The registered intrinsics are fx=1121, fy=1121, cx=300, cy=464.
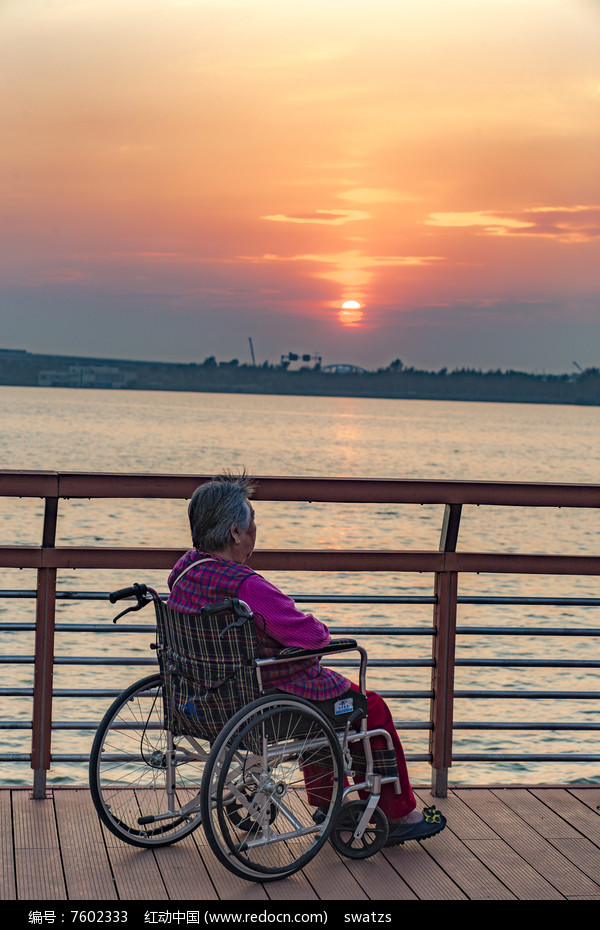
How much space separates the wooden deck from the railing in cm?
23

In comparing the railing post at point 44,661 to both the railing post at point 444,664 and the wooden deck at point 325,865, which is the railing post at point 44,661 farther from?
the railing post at point 444,664

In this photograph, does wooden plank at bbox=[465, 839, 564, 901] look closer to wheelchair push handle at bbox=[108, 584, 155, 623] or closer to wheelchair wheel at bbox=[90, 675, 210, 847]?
wheelchair wheel at bbox=[90, 675, 210, 847]

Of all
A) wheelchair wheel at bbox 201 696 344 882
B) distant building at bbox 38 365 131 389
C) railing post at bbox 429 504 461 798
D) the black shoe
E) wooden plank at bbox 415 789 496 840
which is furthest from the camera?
distant building at bbox 38 365 131 389

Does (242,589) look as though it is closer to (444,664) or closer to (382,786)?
(382,786)

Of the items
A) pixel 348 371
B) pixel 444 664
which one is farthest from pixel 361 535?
pixel 348 371

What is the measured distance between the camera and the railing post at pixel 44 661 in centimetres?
348

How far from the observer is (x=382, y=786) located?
3.28 metres

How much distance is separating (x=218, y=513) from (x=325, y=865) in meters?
1.03

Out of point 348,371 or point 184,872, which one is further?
point 348,371

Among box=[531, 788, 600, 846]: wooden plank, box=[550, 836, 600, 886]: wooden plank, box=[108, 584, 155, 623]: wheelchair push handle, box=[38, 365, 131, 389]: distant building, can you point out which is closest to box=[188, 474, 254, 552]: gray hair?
box=[108, 584, 155, 623]: wheelchair push handle

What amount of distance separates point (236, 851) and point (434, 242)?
3252cm

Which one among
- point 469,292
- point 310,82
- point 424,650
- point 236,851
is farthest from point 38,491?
point 469,292

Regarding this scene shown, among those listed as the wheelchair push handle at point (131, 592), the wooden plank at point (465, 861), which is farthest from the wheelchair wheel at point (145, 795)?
the wooden plank at point (465, 861)

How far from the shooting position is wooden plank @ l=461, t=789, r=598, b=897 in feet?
9.95
